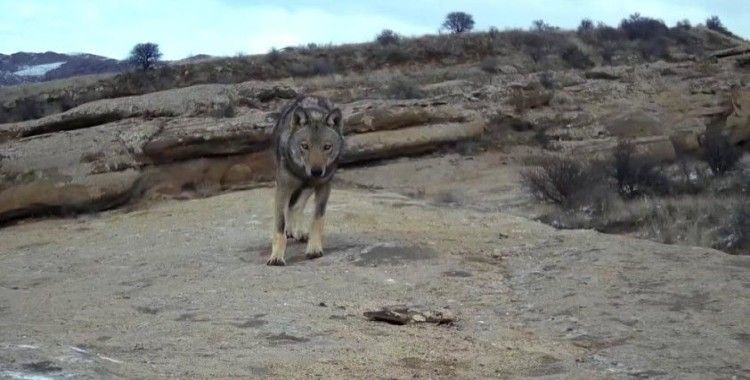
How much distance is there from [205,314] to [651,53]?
116 feet

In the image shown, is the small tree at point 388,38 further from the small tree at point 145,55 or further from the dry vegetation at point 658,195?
the dry vegetation at point 658,195

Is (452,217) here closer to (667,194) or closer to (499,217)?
(499,217)

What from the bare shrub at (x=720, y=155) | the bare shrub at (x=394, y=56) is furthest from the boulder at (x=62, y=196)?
the bare shrub at (x=394, y=56)

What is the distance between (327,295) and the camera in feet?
26.3

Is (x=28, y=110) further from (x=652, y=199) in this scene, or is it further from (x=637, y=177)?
(x=652, y=199)

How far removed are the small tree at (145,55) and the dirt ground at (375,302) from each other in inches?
1306

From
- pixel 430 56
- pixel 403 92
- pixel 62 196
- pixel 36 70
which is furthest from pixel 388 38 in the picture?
pixel 36 70

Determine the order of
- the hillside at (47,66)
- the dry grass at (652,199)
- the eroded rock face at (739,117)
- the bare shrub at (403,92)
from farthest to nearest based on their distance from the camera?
the hillside at (47,66) < the bare shrub at (403,92) < the eroded rock face at (739,117) < the dry grass at (652,199)

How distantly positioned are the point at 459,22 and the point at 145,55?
18.3 metres

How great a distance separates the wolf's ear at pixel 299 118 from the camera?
10289mm

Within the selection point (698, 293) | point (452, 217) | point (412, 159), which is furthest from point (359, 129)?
point (698, 293)

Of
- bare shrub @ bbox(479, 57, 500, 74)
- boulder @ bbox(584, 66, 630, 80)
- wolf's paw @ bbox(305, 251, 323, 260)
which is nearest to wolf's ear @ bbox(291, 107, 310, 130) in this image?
wolf's paw @ bbox(305, 251, 323, 260)

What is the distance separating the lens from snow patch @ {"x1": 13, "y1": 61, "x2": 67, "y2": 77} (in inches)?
3345

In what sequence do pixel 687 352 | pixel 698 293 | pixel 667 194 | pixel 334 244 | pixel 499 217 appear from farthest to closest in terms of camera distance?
1. pixel 667 194
2. pixel 499 217
3. pixel 334 244
4. pixel 698 293
5. pixel 687 352
